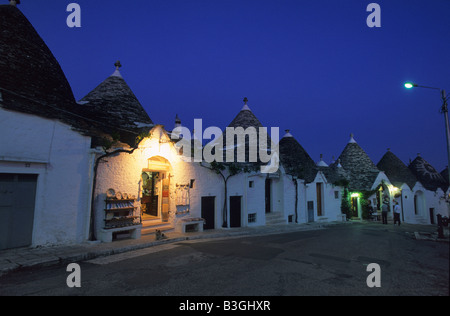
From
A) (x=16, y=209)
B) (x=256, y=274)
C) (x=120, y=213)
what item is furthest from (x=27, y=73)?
(x=256, y=274)

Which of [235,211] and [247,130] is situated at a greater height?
[247,130]

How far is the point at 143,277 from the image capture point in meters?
5.31

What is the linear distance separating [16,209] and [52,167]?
5.50ft

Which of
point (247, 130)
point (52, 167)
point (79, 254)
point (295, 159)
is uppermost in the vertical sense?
point (247, 130)

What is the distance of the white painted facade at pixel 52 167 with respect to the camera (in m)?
7.73

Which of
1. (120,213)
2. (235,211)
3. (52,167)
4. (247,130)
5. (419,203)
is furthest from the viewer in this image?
(419,203)

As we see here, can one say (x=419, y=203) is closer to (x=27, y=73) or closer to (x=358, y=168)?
(x=358, y=168)

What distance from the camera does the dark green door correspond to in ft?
24.9

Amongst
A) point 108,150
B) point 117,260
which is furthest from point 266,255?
point 108,150

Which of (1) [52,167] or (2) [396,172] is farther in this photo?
(2) [396,172]

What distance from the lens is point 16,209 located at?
25.6 ft

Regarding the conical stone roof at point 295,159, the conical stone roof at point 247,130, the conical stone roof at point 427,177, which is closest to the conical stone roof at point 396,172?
the conical stone roof at point 427,177
